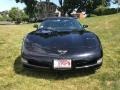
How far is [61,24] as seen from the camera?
27.7ft

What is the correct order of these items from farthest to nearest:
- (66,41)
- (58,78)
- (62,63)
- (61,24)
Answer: (61,24)
(66,41)
(58,78)
(62,63)

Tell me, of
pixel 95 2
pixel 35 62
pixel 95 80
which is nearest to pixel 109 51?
pixel 95 80

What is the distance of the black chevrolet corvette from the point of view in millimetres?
6086

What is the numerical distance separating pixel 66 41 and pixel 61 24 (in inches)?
75.3

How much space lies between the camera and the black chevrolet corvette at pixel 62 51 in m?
6.09

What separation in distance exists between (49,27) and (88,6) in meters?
48.7

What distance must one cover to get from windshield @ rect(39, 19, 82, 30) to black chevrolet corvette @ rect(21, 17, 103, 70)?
112cm

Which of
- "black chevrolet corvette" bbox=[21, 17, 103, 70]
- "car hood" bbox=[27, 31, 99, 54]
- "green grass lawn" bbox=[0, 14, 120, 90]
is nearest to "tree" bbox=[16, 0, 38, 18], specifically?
"green grass lawn" bbox=[0, 14, 120, 90]

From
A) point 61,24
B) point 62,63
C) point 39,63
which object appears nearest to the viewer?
point 62,63

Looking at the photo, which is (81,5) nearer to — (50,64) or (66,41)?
(66,41)

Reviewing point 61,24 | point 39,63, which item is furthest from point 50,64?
point 61,24

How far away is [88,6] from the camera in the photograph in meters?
56.2

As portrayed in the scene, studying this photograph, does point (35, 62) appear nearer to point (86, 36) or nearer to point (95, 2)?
point (86, 36)

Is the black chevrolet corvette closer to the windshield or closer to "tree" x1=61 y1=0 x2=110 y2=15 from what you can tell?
the windshield
